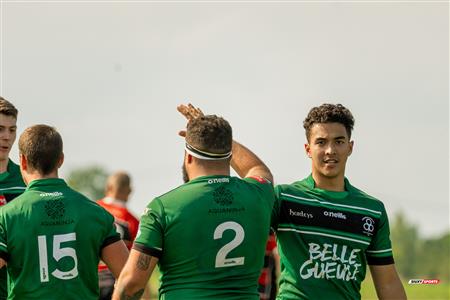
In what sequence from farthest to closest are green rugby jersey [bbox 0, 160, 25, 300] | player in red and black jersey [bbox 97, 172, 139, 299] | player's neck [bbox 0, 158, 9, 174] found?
player in red and black jersey [bbox 97, 172, 139, 299] < player's neck [bbox 0, 158, 9, 174] < green rugby jersey [bbox 0, 160, 25, 300]

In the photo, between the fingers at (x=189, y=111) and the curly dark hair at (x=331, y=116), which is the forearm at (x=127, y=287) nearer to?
the fingers at (x=189, y=111)

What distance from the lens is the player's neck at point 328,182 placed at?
10.2 metres

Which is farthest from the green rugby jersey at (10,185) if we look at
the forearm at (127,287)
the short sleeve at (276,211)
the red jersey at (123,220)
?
the red jersey at (123,220)

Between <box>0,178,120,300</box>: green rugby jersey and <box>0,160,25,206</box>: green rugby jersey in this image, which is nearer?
<box>0,178,120,300</box>: green rugby jersey

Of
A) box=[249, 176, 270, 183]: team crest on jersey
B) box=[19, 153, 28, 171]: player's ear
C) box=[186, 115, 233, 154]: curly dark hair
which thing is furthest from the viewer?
box=[19, 153, 28, 171]: player's ear

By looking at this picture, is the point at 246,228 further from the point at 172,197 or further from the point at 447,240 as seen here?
the point at 447,240

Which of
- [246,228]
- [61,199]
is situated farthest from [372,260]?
[61,199]

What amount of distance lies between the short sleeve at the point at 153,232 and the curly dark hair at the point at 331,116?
83.8 inches

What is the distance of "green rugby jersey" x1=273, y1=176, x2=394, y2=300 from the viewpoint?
9.88 meters

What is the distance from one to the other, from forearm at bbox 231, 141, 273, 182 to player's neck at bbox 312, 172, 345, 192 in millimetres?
800

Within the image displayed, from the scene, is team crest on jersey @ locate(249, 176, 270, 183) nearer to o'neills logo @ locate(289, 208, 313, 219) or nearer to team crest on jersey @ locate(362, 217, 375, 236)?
o'neills logo @ locate(289, 208, 313, 219)

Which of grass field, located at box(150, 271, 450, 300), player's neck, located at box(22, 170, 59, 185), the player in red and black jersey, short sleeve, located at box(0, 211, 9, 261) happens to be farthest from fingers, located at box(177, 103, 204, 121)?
grass field, located at box(150, 271, 450, 300)

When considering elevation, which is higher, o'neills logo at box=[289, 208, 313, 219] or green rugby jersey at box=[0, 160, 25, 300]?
green rugby jersey at box=[0, 160, 25, 300]

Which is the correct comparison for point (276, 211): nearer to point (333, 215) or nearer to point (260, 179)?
point (333, 215)
